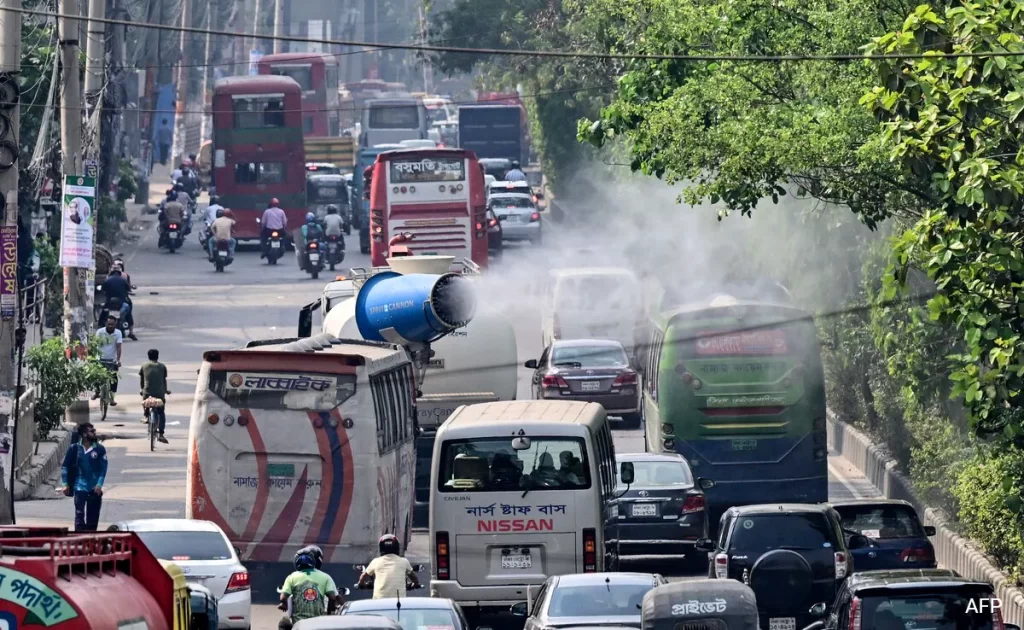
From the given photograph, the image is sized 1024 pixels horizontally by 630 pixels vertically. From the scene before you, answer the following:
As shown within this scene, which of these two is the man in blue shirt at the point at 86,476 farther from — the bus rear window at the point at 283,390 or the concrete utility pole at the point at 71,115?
the concrete utility pole at the point at 71,115

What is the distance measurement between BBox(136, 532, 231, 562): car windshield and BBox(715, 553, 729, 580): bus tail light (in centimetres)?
479

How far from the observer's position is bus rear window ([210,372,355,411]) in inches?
827

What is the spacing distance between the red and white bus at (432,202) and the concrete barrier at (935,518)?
14004mm

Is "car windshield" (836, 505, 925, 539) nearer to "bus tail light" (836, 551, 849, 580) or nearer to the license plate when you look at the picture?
"bus tail light" (836, 551, 849, 580)

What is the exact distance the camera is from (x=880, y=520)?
21031 millimetres

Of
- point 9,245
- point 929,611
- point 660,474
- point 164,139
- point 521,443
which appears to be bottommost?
point 164,139

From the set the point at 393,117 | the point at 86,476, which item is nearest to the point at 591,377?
the point at 86,476

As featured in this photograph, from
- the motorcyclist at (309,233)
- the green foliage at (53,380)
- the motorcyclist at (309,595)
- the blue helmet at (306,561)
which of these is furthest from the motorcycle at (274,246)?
the motorcyclist at (309,595)

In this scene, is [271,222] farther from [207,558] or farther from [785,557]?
[785,557]

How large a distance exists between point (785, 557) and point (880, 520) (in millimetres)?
3033

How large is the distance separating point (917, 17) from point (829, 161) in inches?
225

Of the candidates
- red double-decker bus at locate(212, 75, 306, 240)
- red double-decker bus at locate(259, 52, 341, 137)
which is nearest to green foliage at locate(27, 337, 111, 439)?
red double-decker bus at locate(212, 75, 306, 240)

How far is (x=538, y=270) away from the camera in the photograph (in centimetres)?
5194

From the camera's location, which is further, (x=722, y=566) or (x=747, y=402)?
(x=747, y=402)
